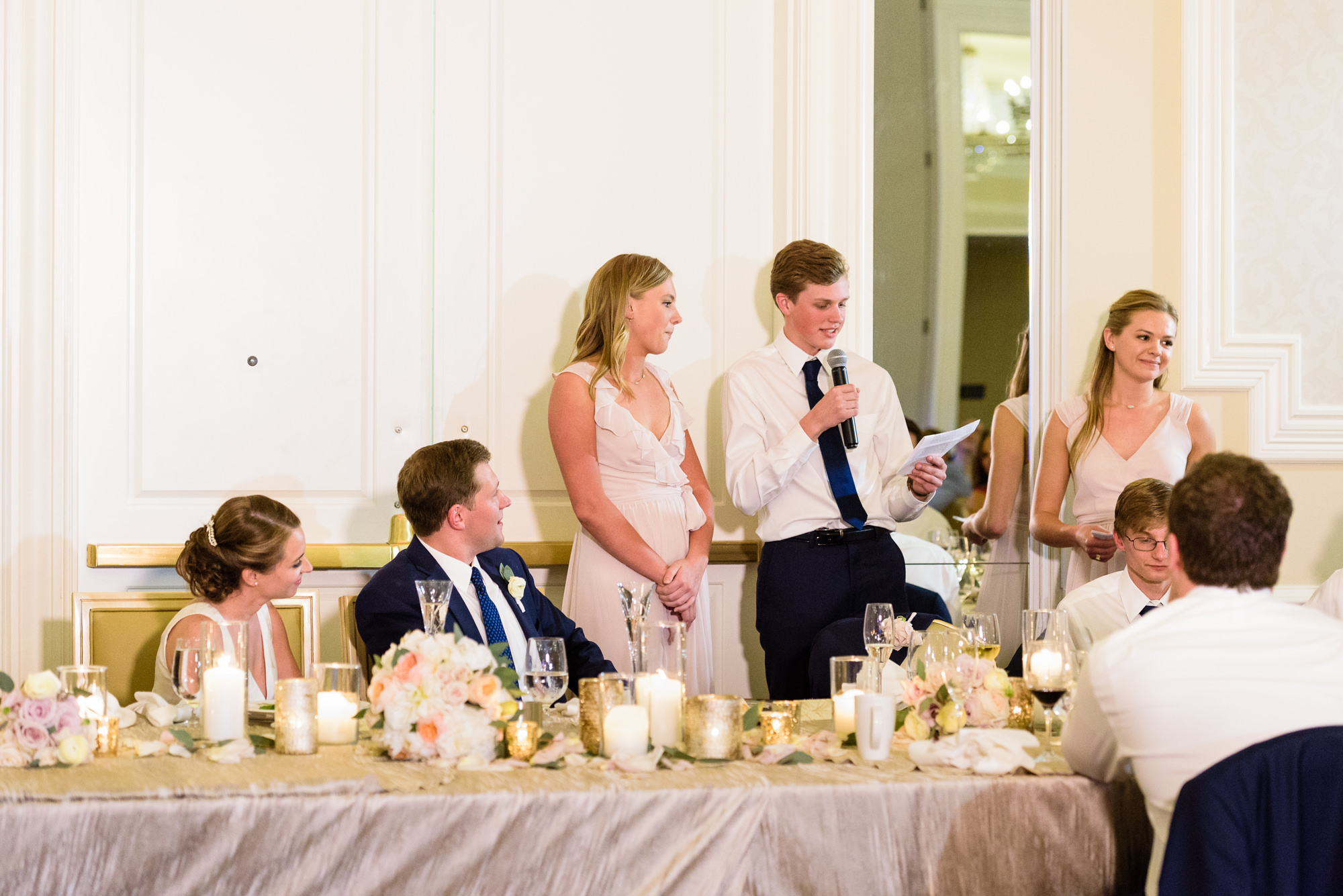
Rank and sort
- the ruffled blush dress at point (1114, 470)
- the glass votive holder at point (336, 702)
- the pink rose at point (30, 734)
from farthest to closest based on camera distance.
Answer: the ruffled blush dress at point (1114, 470) < the glass votive holder at point (336, 702) < the pink rose at point (30, 734)

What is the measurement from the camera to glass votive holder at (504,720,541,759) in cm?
179

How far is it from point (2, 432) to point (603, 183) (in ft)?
6.27

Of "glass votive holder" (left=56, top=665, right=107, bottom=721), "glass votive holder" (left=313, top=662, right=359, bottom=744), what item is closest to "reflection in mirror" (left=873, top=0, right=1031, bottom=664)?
"glass votive holder" (left=313, top=662, right=359, bottom=744)

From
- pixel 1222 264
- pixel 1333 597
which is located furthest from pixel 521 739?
pixel 1222 264

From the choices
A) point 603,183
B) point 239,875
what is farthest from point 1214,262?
point 239,875

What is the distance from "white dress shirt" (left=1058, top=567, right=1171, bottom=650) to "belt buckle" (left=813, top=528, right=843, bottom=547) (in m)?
0.65

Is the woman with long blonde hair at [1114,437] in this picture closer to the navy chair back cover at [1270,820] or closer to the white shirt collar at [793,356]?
the white shirt collar at [793,356]

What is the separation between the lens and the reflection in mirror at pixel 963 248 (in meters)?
4.06

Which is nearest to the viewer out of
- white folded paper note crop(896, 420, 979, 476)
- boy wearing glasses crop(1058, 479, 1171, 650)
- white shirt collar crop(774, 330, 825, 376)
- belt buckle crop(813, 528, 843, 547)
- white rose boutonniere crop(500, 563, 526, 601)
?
white rose boutonniere crop(500, 563, 526, 601)

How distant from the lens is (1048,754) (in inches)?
75.6

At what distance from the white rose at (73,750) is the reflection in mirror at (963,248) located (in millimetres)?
2802

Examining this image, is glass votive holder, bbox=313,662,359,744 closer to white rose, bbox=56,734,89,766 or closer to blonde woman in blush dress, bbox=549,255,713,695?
white rose, bbox=56,734,89,766

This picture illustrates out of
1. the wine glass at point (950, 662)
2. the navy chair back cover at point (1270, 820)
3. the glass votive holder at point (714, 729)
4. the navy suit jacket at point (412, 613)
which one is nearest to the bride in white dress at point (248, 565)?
the navy suit jacket at point (412, 613)

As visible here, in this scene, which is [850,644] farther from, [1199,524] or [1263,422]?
[1263,422]
